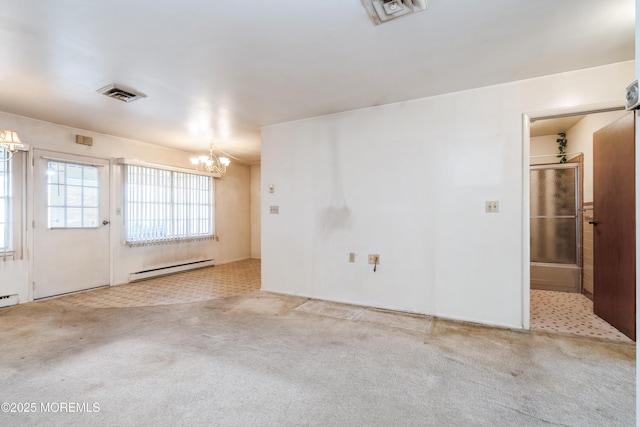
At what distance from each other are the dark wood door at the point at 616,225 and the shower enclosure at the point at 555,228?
116 cm

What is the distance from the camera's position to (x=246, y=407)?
169 cm

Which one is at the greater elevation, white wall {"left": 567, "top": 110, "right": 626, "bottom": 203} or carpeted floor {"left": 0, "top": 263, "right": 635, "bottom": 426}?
white wall {"left": 567, "top": 110, "right": 626, "bottom": 203}

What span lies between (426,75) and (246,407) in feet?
9.42

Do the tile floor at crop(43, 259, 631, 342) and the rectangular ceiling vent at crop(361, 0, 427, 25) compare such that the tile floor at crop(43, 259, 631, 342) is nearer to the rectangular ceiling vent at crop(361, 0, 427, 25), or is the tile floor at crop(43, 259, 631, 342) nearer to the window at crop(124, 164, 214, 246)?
the window at crop(124, 164, 214, 246)

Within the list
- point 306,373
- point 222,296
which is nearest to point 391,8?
point 306,373

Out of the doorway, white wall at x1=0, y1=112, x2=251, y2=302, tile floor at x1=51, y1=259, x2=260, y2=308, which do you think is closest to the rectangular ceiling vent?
the doorway

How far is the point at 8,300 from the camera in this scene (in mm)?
3559

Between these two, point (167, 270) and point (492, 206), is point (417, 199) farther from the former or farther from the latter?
point (167, 270)

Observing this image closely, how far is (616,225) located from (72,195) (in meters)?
6.34

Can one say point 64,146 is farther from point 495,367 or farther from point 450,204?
point 495,367

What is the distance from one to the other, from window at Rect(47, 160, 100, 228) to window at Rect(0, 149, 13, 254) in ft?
1.24

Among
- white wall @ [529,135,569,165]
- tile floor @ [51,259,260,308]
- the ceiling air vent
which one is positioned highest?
the ceiling air vent

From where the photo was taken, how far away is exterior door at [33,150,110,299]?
12.6 ft

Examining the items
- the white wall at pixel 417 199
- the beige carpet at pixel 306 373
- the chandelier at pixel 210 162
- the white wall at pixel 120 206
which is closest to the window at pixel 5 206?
the white wall at pixel 120 206
